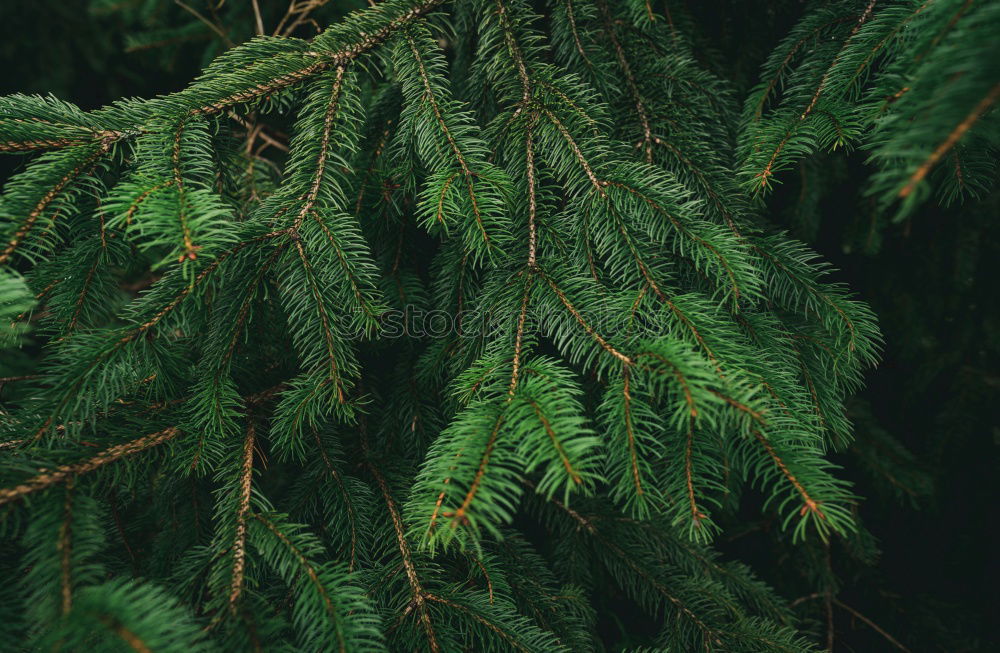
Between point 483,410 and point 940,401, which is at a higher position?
point 483,410

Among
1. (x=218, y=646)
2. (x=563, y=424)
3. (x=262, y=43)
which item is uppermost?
(x=262, y=43)

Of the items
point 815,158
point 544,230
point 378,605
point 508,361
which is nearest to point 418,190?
point 544,230

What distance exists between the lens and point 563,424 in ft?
2.23

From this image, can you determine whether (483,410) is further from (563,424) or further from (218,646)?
(218,646)

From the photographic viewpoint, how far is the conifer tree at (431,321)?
2.20ft

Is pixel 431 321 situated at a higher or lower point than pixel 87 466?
higher

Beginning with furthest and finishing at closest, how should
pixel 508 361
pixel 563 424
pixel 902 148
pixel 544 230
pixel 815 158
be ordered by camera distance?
pixel 815 158
pixel 544 230
pixel 508 361
pixel 563 424
pixel 902 148

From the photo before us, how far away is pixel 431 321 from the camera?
3.71ft

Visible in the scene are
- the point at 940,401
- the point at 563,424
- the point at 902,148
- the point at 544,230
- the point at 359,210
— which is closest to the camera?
the point at 902,148

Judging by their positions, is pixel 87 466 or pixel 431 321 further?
pixel 431 321

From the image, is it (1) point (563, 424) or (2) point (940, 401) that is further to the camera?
(2) point (940, 401)

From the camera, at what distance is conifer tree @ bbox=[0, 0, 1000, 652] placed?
2.20 ft

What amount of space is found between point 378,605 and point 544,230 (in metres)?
0.77

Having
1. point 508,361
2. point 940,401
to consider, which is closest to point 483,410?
point 508,361
